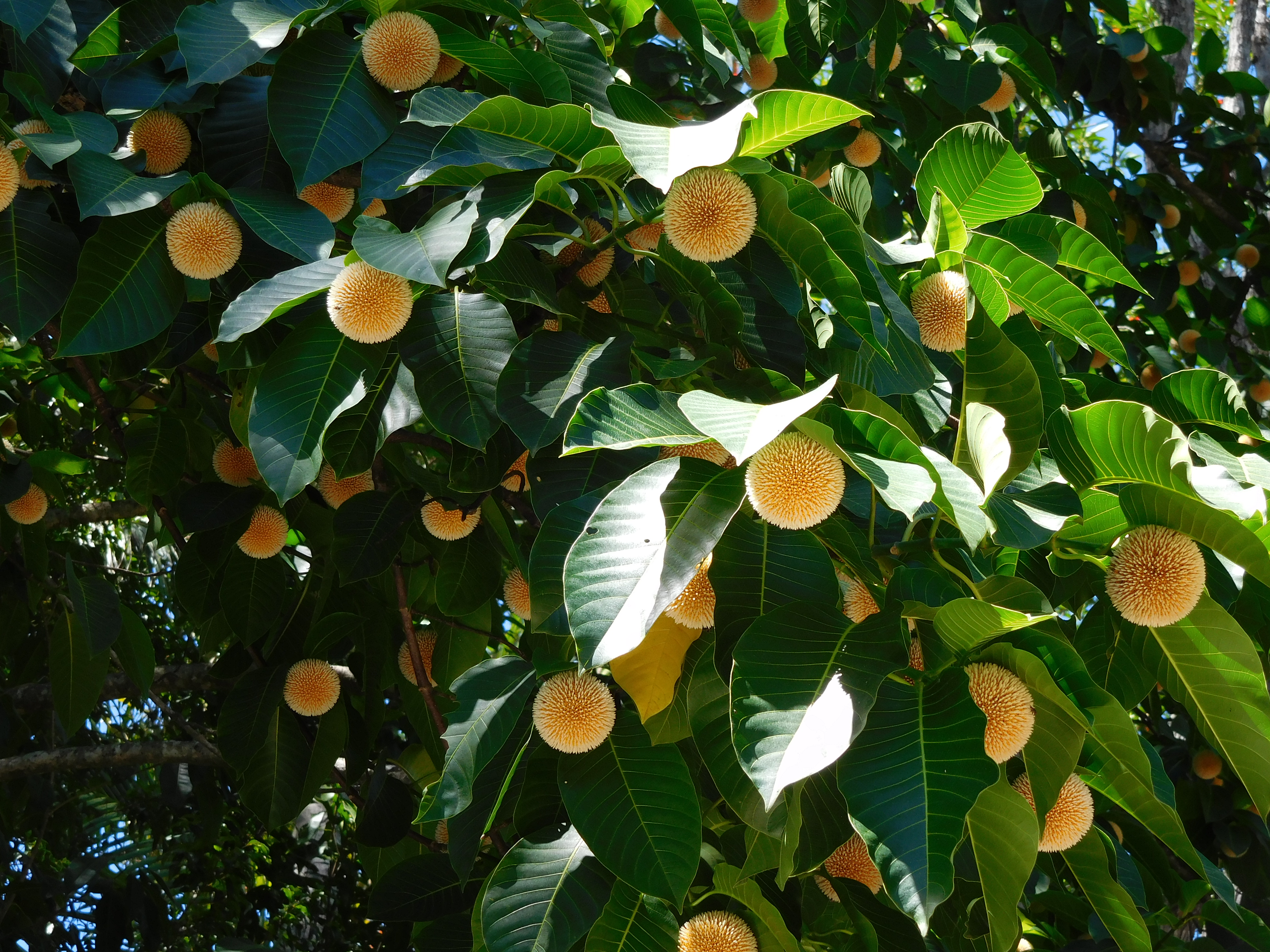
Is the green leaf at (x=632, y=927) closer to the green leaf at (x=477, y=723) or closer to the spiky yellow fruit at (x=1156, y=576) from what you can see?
the green leaf at (x=477, y=723)

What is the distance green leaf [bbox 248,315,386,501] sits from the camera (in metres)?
1.01

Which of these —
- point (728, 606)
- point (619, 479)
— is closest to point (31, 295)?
point (619, 479)

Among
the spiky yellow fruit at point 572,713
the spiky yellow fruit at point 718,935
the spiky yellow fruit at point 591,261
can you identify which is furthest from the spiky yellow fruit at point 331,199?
the spiky yellow fruit at point 718,935

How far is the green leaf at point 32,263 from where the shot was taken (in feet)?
3.87

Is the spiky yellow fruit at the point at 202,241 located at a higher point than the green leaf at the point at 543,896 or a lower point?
higher

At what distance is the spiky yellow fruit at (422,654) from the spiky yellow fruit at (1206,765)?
2.09 metres

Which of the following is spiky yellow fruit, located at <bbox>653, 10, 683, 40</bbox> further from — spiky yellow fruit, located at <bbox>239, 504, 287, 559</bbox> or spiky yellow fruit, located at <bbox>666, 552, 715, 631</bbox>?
spiky yellow fruit, located at <bbox>666, 552, 715, 631</bbox>

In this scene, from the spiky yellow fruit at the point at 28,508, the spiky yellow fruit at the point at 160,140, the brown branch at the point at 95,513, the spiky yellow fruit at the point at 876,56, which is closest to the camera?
the spiky yellow fruit at the point at 160,140

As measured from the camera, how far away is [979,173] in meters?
1.15

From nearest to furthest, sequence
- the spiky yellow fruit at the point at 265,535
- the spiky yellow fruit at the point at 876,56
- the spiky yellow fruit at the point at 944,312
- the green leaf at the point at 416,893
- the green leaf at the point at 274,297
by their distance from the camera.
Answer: the green leaf at the point at 274,297 < the spiky yellow fruit at the point at 944,312 < the green leaf at the point at 416,893 < the spiky yellow fruit at the point at 265,535 < the spiky yellow fruit at the point at 876,56

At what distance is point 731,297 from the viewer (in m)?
1.08

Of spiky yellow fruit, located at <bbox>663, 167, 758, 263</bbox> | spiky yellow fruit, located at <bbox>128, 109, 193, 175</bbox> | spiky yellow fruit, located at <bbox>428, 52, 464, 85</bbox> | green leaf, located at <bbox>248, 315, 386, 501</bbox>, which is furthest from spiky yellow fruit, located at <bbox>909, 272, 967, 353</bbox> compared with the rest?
spiky yellow fruit, located at <bbox>128, 109, 193, 175</bbox>

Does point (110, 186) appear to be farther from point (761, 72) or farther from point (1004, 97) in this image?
point (1004, 97)

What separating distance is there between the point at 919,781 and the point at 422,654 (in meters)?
1.18
